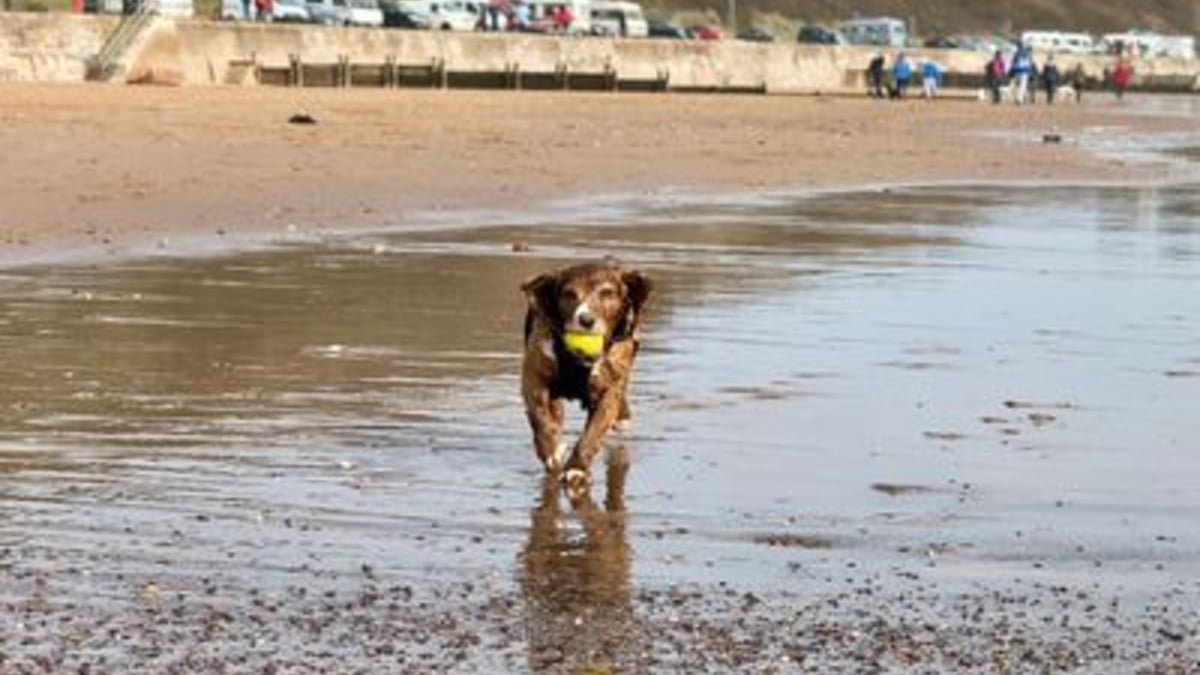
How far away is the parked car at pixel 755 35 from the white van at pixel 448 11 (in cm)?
1148

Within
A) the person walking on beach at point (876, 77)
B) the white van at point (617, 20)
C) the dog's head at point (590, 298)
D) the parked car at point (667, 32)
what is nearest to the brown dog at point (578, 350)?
the dog's head at point (590, 298)

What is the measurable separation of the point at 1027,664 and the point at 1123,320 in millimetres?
8900

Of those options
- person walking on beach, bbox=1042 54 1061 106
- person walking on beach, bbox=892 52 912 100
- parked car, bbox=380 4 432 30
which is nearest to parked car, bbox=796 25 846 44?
person walking on beach, bbox=1042 54 1061 106

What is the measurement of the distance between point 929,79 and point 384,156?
4877 centimetres

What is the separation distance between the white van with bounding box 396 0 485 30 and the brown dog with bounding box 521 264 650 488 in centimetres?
5982

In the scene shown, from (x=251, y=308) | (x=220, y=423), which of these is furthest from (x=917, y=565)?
(x=251, y=308)

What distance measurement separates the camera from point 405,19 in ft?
225

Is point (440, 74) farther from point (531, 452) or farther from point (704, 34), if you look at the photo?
point (531, 452)

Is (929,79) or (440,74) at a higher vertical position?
(440,74)

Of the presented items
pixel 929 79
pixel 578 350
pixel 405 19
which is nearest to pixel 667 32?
pixel 929 79

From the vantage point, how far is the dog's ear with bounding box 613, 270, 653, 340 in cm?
920

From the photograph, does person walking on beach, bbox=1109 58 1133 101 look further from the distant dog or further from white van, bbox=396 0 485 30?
white van, bbox=396 0 485 30

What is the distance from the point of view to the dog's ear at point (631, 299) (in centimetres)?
920

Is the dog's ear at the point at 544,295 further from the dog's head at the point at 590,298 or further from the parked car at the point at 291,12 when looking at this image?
the parked car at the point at 291,12
